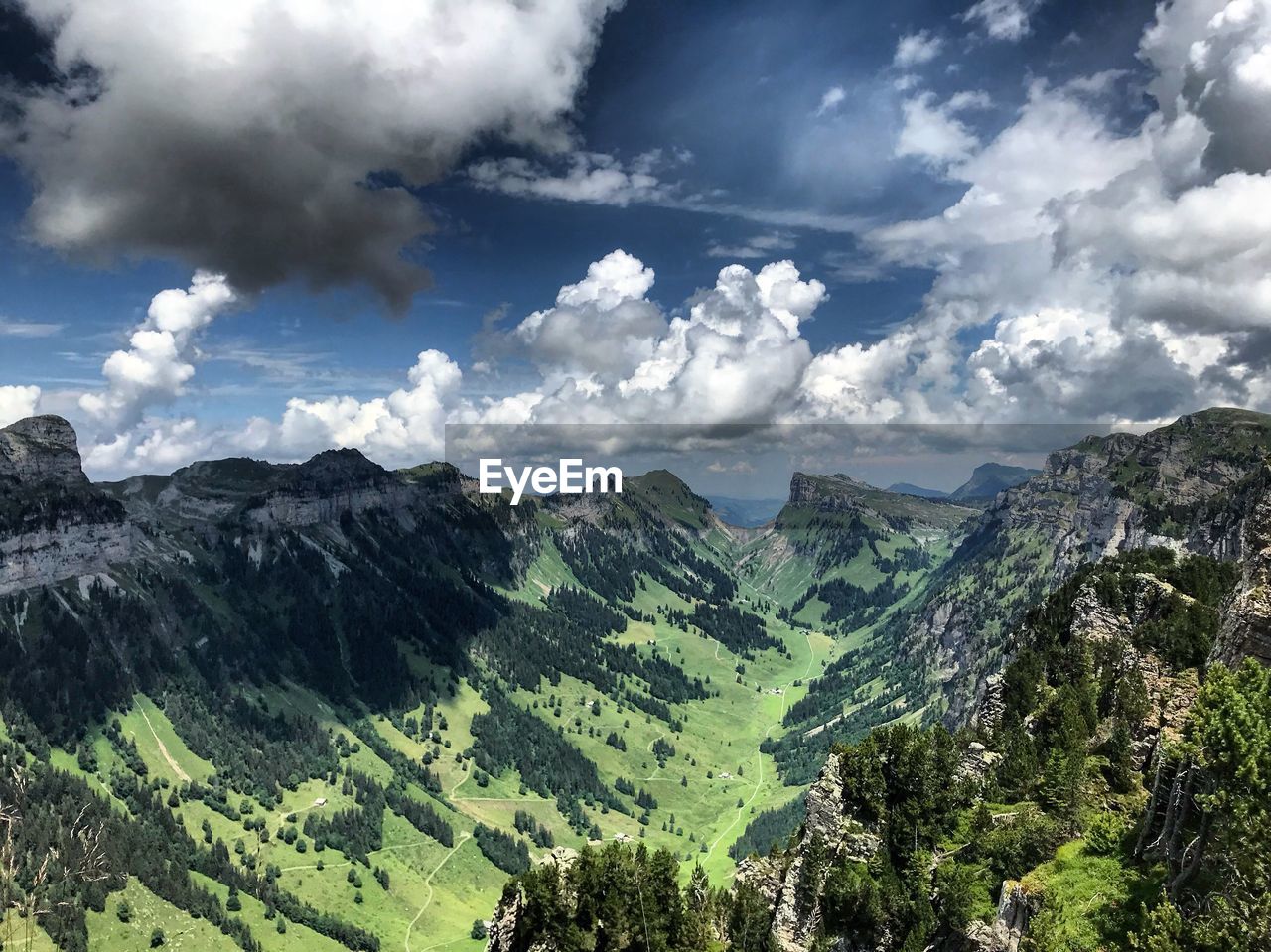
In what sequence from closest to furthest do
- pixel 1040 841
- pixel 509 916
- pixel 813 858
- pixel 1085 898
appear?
pixel 1085 898, pixel 1040 841, pixel 813 858, pixel 509 916

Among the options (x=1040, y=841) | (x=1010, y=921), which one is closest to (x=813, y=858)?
(x=1040, y=841)

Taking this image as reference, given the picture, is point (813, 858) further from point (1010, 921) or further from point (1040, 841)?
point (1010, 921)

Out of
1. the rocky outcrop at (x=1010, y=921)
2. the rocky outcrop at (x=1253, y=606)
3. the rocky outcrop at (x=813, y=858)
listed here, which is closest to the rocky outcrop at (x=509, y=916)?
the rocky outcrop at (x=813, y=858)

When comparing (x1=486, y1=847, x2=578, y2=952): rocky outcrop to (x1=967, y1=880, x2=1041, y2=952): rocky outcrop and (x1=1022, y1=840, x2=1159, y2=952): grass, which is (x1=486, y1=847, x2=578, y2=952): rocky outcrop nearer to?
(x1=967, y1=880, x2=1041, y2=952): rocky outcrop

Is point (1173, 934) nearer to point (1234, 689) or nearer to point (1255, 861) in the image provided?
point (1255, 861)

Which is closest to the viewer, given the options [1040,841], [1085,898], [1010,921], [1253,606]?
[1085,898]

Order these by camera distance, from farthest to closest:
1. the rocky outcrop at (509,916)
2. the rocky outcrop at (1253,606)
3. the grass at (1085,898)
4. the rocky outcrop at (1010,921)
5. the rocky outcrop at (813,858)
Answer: the rocky outcrop at (509,916)
the rocky outcrop at (813,858)
the rocky outcrop at (1253,606)
the rocky outcrop at (1010,921)
the grass at (1085,898)

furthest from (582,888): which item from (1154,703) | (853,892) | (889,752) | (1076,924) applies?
(1154,703)

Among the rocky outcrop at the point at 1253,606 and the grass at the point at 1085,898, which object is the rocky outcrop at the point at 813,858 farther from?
the rocky outcrop at the point at 1253,606
